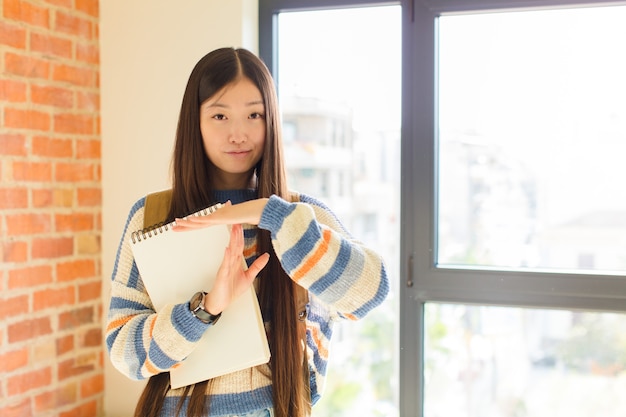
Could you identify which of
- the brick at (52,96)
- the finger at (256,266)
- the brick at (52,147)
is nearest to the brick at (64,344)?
the brick at (52,147)

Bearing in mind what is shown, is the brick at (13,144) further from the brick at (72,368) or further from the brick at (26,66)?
the brick at (72,368)

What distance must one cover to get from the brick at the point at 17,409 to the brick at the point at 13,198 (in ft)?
1.78

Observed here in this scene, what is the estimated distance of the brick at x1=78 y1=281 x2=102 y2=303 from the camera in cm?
223

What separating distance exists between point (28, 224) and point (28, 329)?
300 mm

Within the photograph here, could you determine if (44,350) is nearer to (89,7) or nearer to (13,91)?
(13,91)

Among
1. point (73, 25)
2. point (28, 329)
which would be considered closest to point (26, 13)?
point (73, 25)

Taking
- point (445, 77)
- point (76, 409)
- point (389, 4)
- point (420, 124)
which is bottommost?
point (76, 409)

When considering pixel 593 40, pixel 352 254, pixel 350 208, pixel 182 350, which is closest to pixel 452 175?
pixel 350 208

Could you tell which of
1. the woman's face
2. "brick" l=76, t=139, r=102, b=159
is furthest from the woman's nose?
"brick" l=76, t=139, r=102, b=159

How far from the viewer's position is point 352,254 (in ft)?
4.21

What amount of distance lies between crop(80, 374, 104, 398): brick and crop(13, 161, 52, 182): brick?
659 mm

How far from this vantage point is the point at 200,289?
1.37m

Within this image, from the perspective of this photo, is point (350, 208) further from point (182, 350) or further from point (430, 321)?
point (182, 350)

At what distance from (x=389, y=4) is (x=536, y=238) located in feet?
2.68
